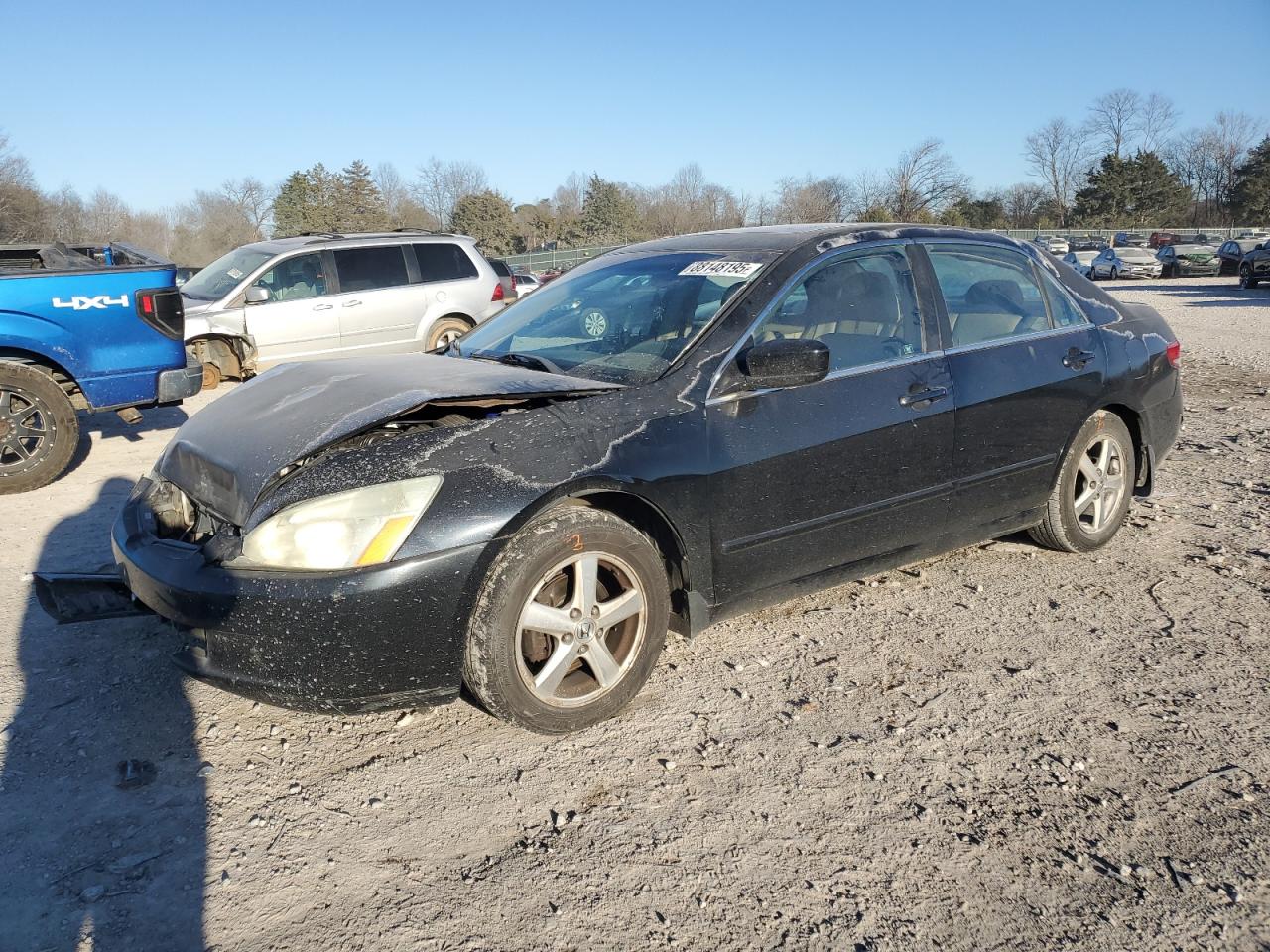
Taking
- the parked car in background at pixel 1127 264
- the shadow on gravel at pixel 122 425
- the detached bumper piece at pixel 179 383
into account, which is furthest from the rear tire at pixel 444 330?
the parked car in background at pixel 1127 264

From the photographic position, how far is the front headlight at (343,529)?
2758 millimetres

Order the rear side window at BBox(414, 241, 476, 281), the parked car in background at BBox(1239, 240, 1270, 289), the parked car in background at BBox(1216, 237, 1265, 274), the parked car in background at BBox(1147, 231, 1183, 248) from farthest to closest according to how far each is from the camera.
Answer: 1. the parked car in background at BBox(1147, 231, 1183, 248)
2. the parked car in background at BBox(1216, 237, 1265, 274)
3. the parked car in background at BBox(1239, 240, 1270, 289)
4. the rear side window at BBox(414, 241, 476, 281)

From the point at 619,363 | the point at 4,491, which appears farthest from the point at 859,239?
the point at 4,491

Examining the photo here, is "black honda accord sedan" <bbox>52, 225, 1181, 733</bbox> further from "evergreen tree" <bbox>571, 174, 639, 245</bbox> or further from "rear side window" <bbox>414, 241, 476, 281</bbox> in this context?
"evergreen tree" <bbox>571, 174, 639, 245</bbox>

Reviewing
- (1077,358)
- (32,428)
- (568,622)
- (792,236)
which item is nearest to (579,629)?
(568,622)

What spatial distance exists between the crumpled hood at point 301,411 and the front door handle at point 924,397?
1229mm

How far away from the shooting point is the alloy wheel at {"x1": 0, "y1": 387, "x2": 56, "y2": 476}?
6328 mm

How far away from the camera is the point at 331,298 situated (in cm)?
1066

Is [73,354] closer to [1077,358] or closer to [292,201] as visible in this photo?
[1077,358]

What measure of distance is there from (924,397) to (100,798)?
319 centimetres

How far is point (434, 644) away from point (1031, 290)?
3246 millimetres

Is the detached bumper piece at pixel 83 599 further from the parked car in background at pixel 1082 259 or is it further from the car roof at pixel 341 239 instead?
the parked car in background at pixel 1082 259

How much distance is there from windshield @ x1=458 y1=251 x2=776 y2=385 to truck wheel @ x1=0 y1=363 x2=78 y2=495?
363cm

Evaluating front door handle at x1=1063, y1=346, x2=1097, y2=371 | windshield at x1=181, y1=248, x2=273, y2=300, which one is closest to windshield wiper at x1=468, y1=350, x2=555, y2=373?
front door handle at x1=1063, y1=346, x2=1097, y2=371
